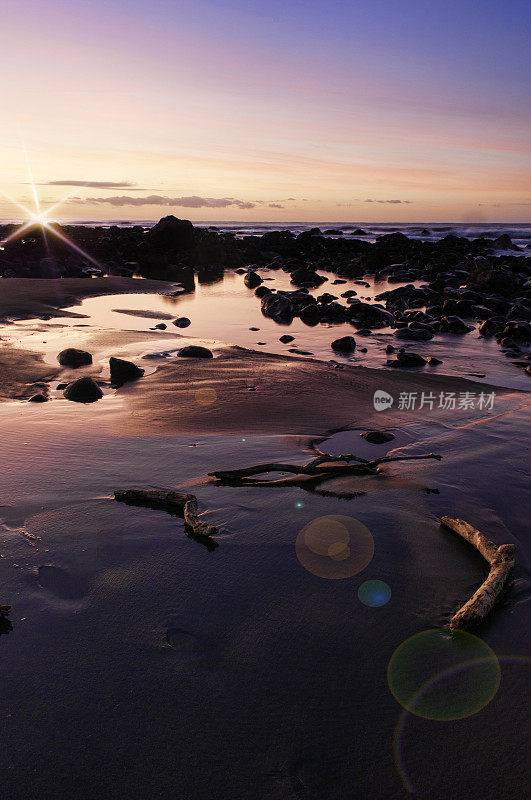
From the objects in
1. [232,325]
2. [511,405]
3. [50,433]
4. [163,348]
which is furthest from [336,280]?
[50,433]

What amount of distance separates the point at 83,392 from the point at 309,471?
143 inches

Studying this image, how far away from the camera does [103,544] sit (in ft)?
11.2

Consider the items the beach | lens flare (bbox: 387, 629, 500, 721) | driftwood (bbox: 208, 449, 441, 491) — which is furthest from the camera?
driftwood (bbox: 208, 449, 441, 491)

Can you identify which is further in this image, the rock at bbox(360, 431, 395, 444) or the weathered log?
the rock at bbox(360, 431, 395, 444)

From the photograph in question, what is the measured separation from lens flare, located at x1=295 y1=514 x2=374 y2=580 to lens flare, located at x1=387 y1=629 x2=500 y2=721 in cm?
66

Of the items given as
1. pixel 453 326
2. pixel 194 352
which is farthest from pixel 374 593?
pixel 453 326

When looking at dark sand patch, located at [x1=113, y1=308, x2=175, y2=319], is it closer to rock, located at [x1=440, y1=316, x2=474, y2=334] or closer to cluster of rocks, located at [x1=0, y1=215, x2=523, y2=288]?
rock, located at [x1=440, y1=316, x2=474, y2=334]

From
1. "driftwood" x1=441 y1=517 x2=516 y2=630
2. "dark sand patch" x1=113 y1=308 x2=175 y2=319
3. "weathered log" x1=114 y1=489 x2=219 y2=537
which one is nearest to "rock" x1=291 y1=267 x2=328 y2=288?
"dark sand patch" x1=113 y1=308 x2=175 y2=319

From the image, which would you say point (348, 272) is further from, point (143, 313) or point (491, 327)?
point (143, 313)

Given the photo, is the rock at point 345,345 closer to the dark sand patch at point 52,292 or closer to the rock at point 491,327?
the rock at point 491,327

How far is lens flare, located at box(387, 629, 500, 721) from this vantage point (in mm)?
2363

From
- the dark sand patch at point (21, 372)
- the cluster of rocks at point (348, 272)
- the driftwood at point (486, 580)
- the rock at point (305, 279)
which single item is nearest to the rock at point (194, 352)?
the dark sand patch at point (21, 372)

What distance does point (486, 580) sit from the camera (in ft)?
9.95

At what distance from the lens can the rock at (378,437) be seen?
5516 mm
